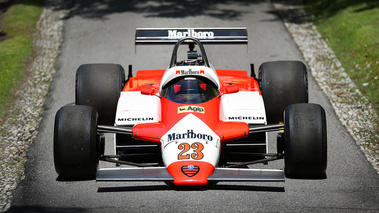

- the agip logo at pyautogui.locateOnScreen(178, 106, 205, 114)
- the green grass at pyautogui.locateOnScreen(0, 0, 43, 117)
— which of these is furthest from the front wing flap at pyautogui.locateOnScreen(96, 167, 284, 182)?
the green grass at pyautogui.locateOnScreen(0, 0, 43, 117)

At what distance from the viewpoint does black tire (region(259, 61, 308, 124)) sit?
10266 millimetres

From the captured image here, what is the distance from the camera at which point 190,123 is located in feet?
28.0

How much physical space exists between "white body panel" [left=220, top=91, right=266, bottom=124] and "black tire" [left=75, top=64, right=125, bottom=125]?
6.49ft

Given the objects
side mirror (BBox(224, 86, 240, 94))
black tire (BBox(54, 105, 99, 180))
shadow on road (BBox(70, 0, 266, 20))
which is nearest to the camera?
black tire (BBox(54, 105, 99, 180))

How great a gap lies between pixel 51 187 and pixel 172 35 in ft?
13.4

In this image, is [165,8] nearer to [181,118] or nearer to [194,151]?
[181,118]

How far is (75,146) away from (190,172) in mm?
1592

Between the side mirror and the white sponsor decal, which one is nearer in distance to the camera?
the side mirror

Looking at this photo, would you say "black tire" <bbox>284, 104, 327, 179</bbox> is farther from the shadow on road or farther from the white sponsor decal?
the shadow on road

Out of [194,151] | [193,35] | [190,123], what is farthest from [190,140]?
[193,35]

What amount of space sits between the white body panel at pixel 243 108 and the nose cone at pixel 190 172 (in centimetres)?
138

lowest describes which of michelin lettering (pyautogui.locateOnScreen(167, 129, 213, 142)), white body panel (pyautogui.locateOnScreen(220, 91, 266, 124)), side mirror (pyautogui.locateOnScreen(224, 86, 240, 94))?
michelin lettering (pyautogui.locateOnScreen(167, 129, 213, 142))

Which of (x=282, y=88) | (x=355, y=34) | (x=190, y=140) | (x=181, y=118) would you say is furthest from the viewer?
(x=355, y=34)

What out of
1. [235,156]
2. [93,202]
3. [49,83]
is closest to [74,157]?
[93,202]
